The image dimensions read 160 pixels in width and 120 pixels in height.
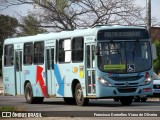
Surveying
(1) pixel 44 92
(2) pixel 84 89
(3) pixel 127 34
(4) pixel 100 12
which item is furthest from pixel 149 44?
(4) pixel 100 12

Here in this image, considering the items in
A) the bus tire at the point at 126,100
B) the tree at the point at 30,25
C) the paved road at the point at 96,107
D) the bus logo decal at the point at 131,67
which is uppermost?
the tree at the point at 30,25

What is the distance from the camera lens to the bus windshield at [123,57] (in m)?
22.7

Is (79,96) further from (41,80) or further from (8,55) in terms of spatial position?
(8,55)

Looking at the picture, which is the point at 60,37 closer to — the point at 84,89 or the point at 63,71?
the point at 63,71

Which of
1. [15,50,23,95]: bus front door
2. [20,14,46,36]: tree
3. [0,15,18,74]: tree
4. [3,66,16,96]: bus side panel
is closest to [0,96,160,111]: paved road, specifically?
[15,50,23,95]: bus front door

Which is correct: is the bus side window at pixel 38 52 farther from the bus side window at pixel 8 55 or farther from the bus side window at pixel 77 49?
the bus side window at pixel 77 49

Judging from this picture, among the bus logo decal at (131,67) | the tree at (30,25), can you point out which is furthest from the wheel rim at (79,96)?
the tree at (30,25)

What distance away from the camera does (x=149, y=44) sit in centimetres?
2366

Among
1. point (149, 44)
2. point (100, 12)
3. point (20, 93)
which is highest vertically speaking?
point (100, 12)

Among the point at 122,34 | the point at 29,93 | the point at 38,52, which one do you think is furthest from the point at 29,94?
the point at 122,34

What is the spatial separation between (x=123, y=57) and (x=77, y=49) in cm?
209

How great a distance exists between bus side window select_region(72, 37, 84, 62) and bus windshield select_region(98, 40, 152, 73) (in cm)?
113

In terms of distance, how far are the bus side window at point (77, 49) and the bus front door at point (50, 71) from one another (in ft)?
6.44

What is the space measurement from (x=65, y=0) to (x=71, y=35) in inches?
723
